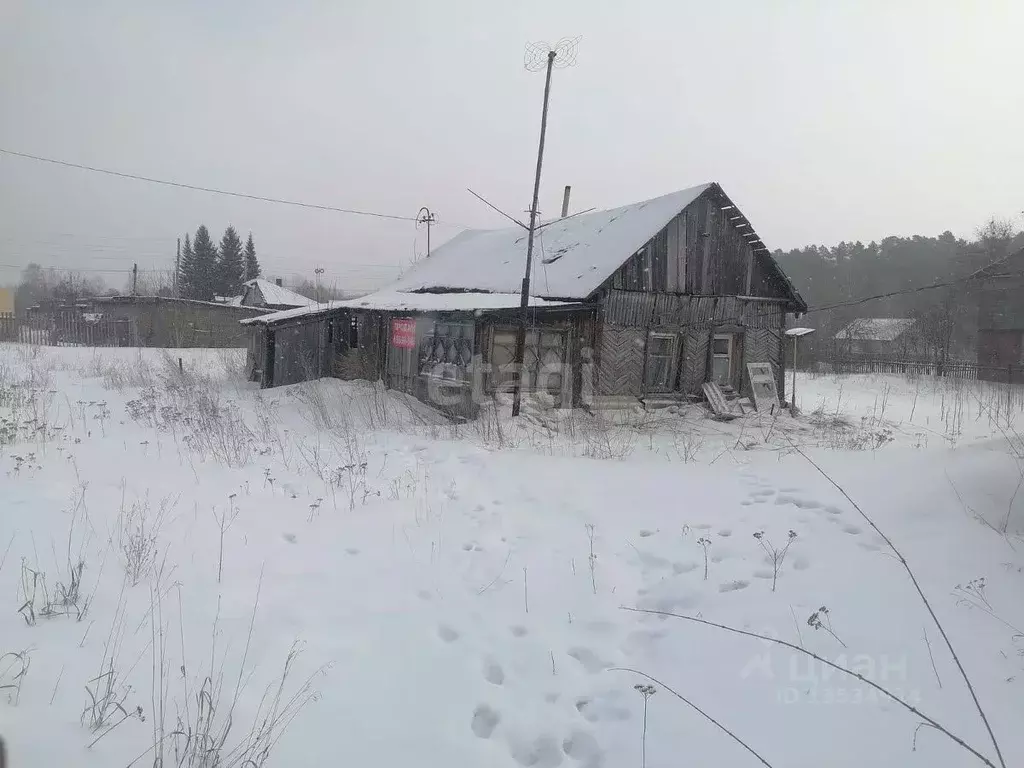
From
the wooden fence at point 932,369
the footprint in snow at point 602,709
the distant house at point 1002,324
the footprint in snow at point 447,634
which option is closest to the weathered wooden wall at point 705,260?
the footprint in snow at point 447,634

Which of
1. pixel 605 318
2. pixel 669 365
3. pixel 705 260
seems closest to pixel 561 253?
pixel 605 318

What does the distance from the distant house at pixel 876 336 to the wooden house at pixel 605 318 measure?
1030 inches

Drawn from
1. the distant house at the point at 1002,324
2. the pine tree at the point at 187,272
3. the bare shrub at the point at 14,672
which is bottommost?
the bare shrub at the point at 14,672

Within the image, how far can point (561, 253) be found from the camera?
15672 millimetres

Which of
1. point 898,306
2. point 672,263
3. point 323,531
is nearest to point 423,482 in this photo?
point 323,531

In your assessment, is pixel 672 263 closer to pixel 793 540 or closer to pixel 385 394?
pixel 385 394

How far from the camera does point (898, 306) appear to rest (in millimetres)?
47188

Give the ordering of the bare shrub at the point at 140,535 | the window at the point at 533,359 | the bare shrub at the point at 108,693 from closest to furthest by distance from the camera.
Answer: the bare shrub at the point at 108,693, the bare shrub at the point at 140,535, the window at the point at 533,359

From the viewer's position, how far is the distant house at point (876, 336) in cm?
3717

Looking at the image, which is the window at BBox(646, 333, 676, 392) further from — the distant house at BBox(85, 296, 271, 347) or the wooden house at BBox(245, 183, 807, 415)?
the distant house at BBox(85, 296, 271, 347)

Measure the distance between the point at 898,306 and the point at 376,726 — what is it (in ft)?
183

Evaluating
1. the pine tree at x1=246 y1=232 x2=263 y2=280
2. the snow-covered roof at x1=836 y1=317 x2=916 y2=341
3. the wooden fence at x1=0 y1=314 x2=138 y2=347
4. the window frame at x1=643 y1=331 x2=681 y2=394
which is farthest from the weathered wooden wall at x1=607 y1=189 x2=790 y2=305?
the pine tree at x1=246 y1=232 x2=263 y2=280

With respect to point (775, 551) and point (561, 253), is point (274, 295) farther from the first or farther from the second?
point (775, 551)

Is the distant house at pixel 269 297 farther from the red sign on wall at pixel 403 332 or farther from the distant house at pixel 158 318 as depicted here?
the red sign on wall at pixel 403 332
